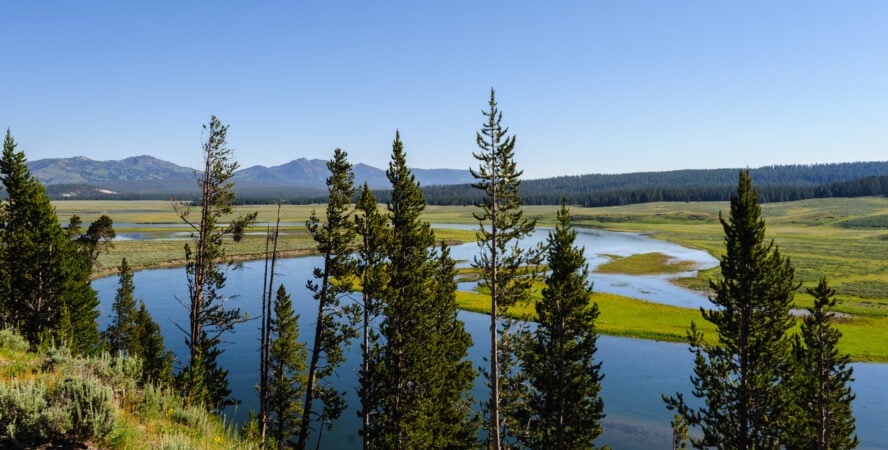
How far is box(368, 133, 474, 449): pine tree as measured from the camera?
92.3 feet

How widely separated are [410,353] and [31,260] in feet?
86.9

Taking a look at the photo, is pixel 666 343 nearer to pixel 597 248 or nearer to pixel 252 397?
pixel 252 397

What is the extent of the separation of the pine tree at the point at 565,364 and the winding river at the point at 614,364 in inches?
381

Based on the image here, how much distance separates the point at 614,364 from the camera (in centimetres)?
4816

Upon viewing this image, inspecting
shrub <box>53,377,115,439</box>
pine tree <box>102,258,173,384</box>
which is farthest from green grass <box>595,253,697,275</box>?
shrub <box>53,377,115,439</box>

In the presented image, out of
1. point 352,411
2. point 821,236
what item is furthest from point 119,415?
point 821,236

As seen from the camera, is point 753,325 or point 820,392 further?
point 753,325

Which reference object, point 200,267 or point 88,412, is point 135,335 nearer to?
point 200,267

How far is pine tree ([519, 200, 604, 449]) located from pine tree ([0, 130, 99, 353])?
2978 cm

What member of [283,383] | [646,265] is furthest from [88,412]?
[646,265]

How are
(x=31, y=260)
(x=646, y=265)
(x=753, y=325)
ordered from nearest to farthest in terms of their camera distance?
1. (x=753, y=325)
2. (x=31, y=260)
3. (x=646, y=265)

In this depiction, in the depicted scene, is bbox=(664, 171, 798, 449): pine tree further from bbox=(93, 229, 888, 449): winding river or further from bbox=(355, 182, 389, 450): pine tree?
bbox=(355, 182, 389, 450): pine tree

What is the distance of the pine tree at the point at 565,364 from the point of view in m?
26.3

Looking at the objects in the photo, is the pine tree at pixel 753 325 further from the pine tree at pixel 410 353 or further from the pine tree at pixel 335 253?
the pine tree at pixel 335 253
